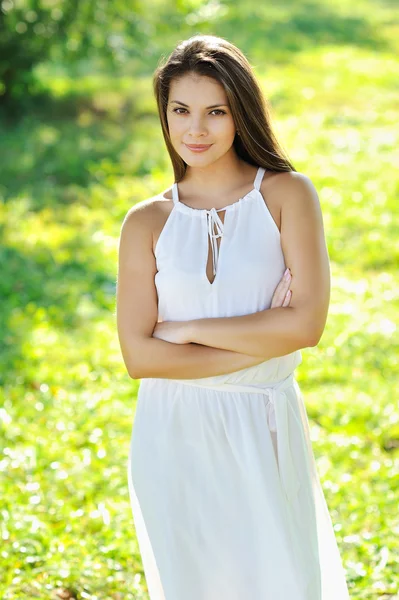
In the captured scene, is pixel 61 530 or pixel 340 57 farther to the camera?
pixel 340 57

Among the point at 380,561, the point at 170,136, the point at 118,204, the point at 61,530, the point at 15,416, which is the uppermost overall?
the point at 118,204

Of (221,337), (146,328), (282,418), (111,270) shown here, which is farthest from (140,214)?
(111,270)

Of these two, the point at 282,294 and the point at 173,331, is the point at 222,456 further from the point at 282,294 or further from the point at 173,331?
the point at 282,294

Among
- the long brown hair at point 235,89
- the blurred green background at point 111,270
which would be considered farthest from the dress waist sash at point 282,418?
the blurred green background at point 111,270

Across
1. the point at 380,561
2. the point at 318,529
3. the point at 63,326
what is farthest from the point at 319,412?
the point at 318,529

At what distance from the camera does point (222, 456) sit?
2746mm

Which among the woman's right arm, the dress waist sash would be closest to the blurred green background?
the woman's right arm

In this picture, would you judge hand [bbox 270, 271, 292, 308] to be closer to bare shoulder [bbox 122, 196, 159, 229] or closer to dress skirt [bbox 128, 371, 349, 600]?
dress skirt [bbox 128, 371, 349, 600]

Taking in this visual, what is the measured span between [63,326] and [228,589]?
4.03m

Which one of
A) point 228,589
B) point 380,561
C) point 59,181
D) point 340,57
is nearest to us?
point 228,589

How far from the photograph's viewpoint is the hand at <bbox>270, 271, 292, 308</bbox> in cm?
275

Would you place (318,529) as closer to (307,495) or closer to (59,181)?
(307,495)

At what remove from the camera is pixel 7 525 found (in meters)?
4.26

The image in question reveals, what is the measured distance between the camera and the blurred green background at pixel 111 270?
4.31 m
